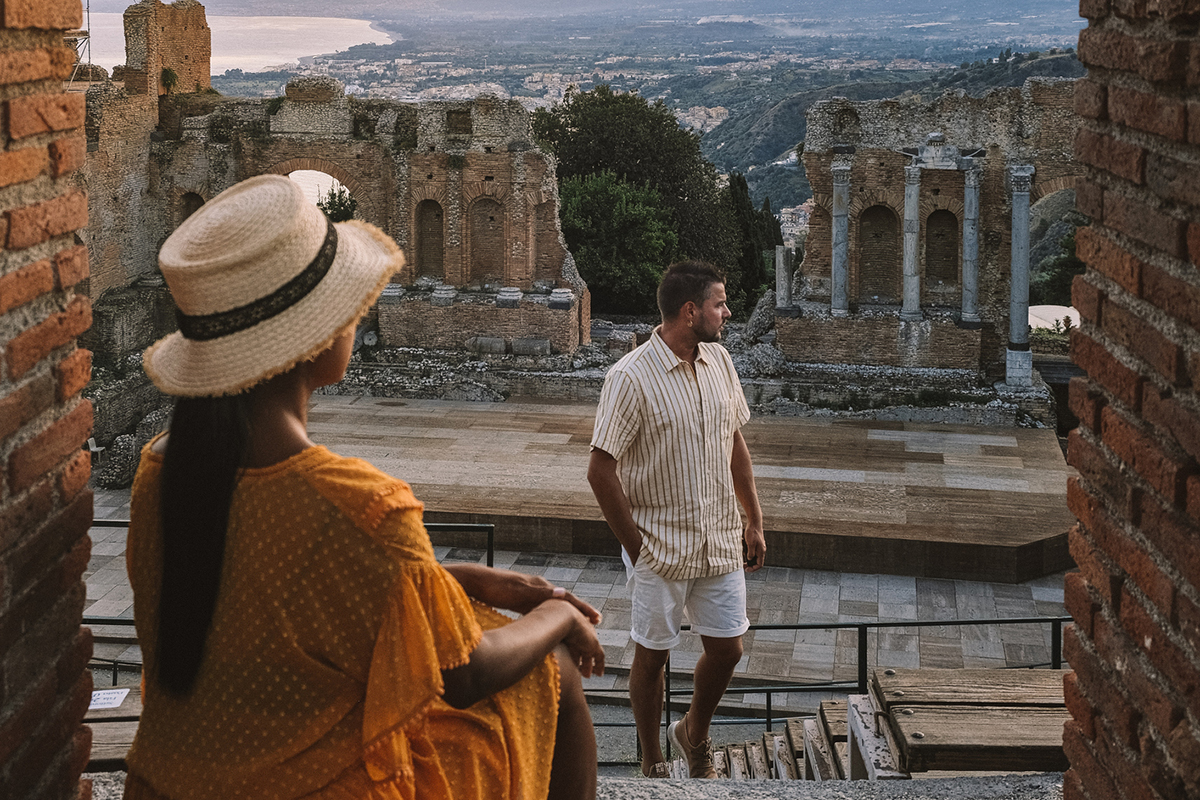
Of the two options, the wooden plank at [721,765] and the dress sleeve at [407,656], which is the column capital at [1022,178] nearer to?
the wooden plank at [721,765]

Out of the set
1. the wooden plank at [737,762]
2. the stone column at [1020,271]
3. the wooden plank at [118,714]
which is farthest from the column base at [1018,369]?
the wooden plank at [118,714]

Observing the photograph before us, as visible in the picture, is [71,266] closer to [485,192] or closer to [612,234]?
[485,192]

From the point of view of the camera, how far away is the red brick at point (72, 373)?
3.46 m

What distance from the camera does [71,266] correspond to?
3502 mm

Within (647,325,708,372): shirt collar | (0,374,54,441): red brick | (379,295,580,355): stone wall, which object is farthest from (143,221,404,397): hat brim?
(379,295,580,355): stone wall

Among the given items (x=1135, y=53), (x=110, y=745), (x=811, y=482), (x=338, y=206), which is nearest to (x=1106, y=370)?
(x=1135, y=53)

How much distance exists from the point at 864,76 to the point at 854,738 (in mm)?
124220

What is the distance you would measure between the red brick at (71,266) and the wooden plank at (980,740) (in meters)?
3.37

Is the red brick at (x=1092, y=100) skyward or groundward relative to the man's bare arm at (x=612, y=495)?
skyward

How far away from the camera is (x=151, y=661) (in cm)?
308

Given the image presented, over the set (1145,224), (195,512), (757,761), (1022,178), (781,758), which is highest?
(1022,178)

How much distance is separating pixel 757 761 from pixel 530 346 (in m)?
14.7

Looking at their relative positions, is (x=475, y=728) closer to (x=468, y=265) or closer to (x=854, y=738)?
(x=854, y=738)

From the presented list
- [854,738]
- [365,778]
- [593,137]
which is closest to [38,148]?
[365,778]
